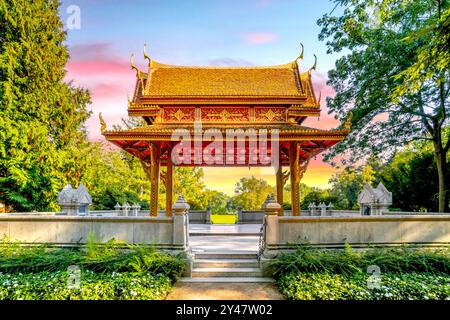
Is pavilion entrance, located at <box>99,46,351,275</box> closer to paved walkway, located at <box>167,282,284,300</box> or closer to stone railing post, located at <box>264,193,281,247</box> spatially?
stone railing post, located at <box>264,193,281,247</box>

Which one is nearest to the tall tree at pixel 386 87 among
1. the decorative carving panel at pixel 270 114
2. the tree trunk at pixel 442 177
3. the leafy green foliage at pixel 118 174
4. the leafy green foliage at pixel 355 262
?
the tree trunk at pixel 442 177

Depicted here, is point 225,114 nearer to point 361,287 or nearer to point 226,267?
point 226,267

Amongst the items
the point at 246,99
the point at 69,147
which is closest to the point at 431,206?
the point at 246,99

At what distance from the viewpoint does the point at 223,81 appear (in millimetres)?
16094

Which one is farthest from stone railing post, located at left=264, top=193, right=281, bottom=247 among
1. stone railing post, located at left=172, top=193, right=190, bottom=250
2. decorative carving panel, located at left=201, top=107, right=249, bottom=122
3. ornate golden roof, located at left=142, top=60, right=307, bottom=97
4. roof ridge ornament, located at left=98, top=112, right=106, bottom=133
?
roof ridge ornament, located at left=98, top=112, right=106, bottom=133

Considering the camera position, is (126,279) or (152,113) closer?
(126,279)

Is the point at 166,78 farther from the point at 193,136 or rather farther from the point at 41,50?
the point at 41,50

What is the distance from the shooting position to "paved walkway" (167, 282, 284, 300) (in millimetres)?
6449

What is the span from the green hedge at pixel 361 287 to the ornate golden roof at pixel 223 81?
371 inches

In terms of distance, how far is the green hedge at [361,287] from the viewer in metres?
5.84

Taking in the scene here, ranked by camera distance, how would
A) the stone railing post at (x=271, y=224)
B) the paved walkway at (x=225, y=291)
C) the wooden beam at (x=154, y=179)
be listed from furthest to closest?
the wooden beam at (x=154, y=179)
the stone railing post at (x=271, y=224)
the paved walkway at (x=225, y=291)

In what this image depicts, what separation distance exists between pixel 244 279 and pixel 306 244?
193 centimetres

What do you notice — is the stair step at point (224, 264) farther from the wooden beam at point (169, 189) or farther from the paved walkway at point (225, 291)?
the wooden beam at point (169, 189)

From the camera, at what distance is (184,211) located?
809cm
